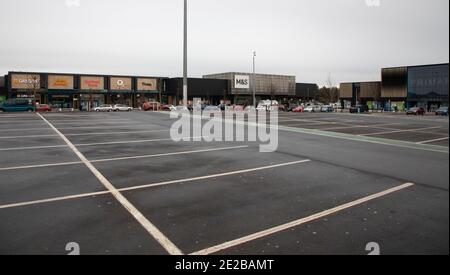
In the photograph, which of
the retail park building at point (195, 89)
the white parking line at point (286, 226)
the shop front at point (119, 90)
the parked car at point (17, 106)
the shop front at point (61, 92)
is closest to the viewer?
the white parking line at point (286, 226)

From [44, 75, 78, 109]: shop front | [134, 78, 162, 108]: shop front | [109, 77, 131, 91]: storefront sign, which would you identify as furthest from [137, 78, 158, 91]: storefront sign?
[44, 75, 78, 109]: shop front

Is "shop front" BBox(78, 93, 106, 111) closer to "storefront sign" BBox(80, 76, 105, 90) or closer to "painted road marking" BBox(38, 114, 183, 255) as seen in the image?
"storefront sign" BBox(80, 76, 105, 90)

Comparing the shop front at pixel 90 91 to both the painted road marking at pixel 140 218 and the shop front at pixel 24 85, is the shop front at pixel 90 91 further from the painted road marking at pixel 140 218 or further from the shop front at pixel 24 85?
the painted road marking at pixel 140 218

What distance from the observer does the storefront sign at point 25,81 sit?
194 ft

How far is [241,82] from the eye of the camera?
7881 centimetres

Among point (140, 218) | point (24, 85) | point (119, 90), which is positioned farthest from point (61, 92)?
point (140, 218)

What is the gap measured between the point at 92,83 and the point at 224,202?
63.0 m

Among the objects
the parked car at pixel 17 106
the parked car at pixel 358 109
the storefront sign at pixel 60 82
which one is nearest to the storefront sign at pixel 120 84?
the storefront sign at pixel 60 82

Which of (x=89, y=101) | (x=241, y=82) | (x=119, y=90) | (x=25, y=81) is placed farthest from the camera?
(x=241, y=82)

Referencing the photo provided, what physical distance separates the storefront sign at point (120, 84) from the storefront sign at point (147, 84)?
7.12 ft

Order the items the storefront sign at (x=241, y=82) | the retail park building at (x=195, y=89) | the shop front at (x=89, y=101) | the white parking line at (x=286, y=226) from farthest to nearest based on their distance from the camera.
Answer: the storefront sign at (x=241, y=82), the shop front at (x=89, y=101), the retail park building at (x=195, y=89), the white parking line at (x=286, y=226)

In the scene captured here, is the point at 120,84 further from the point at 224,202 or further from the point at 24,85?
the point at 224,202

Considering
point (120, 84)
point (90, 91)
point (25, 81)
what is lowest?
point (90, 91)
